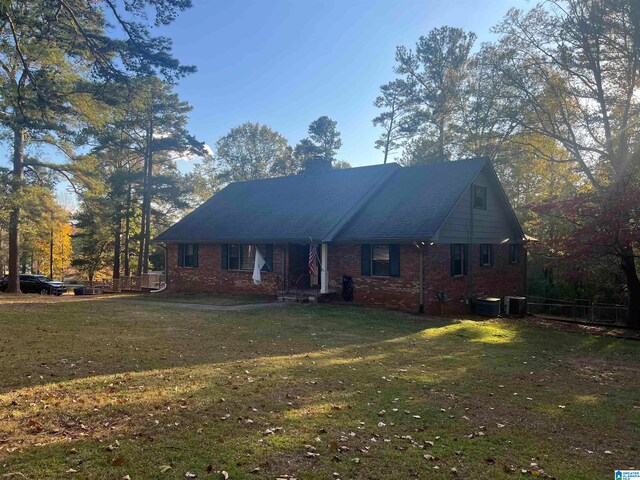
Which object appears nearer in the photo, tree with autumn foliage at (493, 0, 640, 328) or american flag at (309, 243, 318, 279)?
tree with autumn foliage at (493, 0, 640, 328)

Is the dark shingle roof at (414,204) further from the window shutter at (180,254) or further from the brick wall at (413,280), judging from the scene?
the window shutter at (180,254)

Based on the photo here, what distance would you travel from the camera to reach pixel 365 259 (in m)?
17.5

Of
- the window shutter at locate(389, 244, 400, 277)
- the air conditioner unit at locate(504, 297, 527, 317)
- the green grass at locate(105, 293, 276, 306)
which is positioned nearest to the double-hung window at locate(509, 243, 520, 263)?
the air conditioner unit at locate(504, 297, 527, 317)

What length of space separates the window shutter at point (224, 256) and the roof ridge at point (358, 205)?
6266mm

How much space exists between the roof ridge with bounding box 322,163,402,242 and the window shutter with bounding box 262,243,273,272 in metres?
3.46

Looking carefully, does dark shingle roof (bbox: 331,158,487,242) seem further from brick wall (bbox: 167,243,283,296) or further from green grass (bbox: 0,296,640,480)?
green grass (bbox: 0,296,640,480)

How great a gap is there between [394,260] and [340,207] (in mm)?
4248

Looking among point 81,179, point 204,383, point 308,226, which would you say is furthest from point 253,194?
point 204,383

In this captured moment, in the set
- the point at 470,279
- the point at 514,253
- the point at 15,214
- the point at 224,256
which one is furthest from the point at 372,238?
the point at 15,214

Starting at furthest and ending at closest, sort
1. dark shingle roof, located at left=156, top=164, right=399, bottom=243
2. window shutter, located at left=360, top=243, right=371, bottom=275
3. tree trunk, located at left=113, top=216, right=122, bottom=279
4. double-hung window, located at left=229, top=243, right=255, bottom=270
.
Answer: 1. tree trunk, located at left=113, top=216, right=122, bottom=279
2. double-hung window, located at left=229, top=243, right=255, bottom=270
3. dark shingle roof, located at left=156, top=164, right=399, bottom=243
4. window shutter, located at left=360, top=243, right=371, bottom=275

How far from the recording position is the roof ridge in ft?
58.9

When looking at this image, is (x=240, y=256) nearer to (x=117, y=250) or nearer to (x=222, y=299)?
(x=222, y=299)

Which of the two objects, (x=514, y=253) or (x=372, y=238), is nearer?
(x=372, y=238)

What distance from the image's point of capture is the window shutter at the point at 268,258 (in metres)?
20.0
